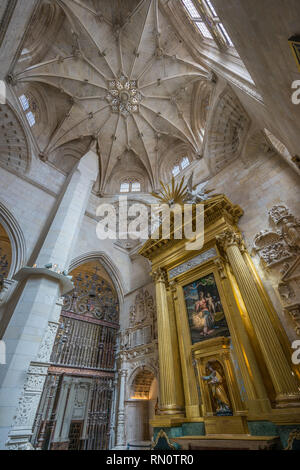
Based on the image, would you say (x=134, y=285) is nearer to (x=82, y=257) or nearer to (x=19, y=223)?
(x=82, y=257)

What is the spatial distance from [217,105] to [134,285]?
10.1 meters

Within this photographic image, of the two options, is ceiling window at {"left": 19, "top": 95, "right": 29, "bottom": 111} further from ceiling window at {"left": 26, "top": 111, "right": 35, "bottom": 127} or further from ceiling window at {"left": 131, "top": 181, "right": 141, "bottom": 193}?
ceiling window at {"left": 131, "top": 181, "right": 141, "bottom": 193}

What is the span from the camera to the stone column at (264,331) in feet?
15.2

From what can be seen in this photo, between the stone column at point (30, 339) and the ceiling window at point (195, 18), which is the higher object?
the ceiling window at point (195, 18)

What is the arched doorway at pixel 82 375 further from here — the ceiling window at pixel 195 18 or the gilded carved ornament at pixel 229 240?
the ceiling window at pixel 195 18

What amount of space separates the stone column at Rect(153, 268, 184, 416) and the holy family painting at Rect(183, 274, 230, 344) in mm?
830

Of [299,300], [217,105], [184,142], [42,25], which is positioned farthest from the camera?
[184,142]

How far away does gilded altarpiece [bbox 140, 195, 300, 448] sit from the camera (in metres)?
4.94

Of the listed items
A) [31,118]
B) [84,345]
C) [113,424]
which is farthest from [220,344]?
[31,118]

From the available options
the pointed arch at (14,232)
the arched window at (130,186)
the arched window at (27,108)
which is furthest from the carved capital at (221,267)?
the arched window at (27,108)

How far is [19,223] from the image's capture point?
957 centimetres

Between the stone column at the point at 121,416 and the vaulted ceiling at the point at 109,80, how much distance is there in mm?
11691

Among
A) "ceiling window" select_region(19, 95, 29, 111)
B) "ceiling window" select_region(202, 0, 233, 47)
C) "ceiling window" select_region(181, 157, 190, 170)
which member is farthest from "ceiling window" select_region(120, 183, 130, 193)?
"ceiling window" select_region(202, 0, 233, 47)
